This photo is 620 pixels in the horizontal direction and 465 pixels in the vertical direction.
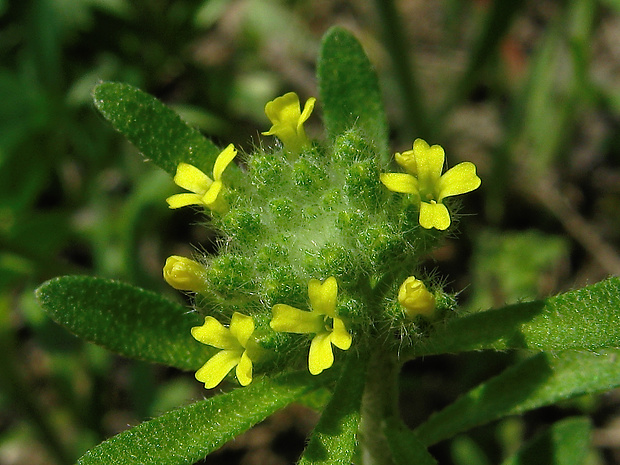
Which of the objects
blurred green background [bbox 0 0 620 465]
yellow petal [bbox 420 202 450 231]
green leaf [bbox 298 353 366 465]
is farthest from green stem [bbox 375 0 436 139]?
green leaf [bbox 298 353 366 465]

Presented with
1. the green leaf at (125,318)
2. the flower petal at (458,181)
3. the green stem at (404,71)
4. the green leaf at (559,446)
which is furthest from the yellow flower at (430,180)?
the green stem at (404,71)

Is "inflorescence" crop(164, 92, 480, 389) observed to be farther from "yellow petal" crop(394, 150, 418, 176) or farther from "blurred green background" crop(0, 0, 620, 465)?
"blurred green background" crop(0, 0, 620, 465)

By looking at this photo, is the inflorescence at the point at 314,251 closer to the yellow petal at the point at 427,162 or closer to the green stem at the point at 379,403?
the yellow petal at the point at 427,162

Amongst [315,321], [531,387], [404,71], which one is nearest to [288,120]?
[315,321]

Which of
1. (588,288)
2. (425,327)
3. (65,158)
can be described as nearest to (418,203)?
(425,327)

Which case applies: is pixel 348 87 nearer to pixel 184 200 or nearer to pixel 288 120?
pixel 288 120

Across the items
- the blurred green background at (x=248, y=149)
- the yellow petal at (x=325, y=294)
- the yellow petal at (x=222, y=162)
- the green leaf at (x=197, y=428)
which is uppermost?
the yellow petal at (x=222, y=162)
